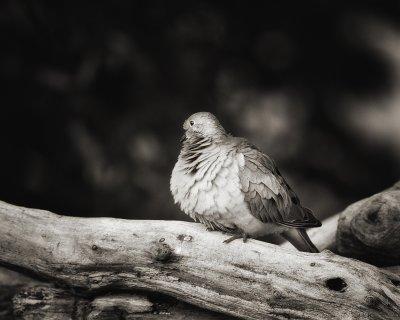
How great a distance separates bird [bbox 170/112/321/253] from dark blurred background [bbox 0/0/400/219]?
190 cm

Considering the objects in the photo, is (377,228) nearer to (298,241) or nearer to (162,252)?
(298,241)

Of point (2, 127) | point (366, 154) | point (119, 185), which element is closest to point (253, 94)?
point (366, 154)

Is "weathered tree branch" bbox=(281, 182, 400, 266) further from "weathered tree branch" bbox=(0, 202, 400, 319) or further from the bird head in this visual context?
the bird head

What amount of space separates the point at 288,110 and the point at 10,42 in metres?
2.54

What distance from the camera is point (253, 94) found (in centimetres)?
507

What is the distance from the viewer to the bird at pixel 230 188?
2.83 m

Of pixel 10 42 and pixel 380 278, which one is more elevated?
pixel 10 42

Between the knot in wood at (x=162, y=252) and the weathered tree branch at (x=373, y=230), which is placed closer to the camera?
the knot in wood at (x=162, y=252)

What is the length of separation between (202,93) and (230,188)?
2323 millimetres

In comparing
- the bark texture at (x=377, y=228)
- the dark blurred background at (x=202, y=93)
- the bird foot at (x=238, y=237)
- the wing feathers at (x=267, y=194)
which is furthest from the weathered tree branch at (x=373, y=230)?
the dark blurred background at (x=202, y=93)

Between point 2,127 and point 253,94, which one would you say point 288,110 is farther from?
point 2,127

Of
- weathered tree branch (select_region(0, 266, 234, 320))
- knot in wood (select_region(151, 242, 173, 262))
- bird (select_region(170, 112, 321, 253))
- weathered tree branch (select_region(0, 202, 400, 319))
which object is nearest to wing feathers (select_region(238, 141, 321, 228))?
bird (select_region(170, 112, 321, 253))

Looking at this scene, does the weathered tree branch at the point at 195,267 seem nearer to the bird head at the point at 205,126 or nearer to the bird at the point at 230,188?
the bird at the point at 230,188

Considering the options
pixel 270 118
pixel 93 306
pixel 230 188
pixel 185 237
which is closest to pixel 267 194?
pixel 230 188
